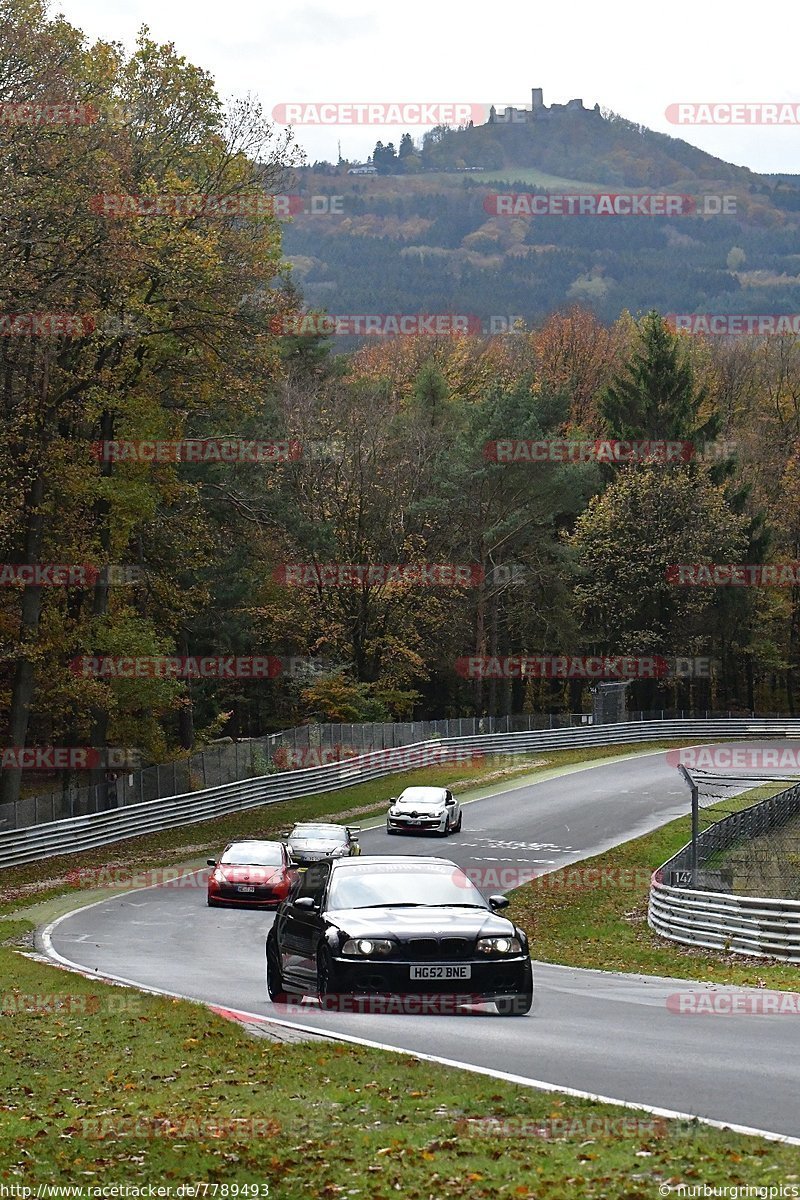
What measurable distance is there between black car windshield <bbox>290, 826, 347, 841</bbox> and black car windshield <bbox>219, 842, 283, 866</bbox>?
4.65m

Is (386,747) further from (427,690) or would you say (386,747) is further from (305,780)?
(427,690)

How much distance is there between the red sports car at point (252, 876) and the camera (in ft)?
91.4

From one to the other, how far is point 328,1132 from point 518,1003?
16.6 feet

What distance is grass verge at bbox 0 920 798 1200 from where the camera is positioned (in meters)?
7.43

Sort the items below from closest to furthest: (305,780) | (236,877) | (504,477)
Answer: (236,877)
(305,780)
(504,477)

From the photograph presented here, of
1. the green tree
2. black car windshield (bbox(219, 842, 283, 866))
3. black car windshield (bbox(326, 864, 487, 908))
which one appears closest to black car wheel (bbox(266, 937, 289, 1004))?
black car windshield (bbox(326, 864, 487, 908))

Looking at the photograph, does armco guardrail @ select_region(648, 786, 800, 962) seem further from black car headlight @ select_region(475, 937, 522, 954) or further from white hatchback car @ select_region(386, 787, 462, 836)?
white hatchback car @ select_region(386, 787, 462, 836)

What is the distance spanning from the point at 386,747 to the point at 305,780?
7.92m

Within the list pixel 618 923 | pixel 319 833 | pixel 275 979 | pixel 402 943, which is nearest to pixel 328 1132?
pixel 402 943

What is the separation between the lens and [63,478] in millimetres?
38125

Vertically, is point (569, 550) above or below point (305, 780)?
above

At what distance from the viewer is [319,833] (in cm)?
3341

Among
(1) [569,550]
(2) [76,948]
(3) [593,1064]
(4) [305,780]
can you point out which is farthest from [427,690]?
(3) [593,1064]

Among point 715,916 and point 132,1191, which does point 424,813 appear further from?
point 132,1191
